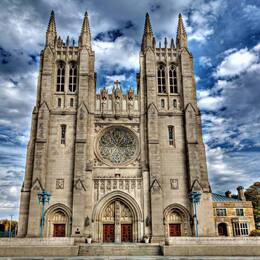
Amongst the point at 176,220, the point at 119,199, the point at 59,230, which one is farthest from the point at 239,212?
the point at 59,230

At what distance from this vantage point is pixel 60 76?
1395 inches

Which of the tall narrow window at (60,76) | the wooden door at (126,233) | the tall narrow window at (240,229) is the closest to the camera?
the wooden door at (126,233)

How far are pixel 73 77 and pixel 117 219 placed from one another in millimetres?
17752

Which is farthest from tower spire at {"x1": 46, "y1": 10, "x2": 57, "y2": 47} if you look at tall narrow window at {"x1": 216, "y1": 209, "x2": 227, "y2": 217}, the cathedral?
tall narrow window at {"x1": 216, "y1": 209, "x2": 227, "y2": 217}

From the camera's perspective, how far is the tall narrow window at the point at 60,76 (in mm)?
35031

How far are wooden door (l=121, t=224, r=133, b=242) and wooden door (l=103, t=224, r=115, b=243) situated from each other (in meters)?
0.98

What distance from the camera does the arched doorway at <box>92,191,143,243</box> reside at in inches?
1165

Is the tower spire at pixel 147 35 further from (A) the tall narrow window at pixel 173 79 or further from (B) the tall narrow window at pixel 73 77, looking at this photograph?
(B) the tall narrow window at pixel 73 77

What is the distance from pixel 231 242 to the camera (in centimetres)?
2091

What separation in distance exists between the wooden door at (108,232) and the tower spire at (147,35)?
22.3m

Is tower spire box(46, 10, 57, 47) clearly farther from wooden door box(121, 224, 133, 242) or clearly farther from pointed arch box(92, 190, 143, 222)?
wooden door box(121, 224, 133, 242)

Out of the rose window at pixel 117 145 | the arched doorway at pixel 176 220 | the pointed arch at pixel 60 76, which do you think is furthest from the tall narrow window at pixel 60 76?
the arched doorway at pixel 176 220

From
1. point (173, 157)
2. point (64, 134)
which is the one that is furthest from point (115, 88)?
point (173, 157)

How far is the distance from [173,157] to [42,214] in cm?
1503
